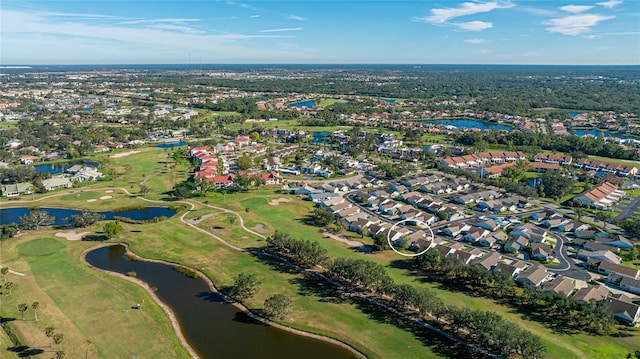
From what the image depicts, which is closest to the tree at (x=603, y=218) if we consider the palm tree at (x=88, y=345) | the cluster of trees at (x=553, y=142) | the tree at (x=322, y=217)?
the tree at (x=322, y=217)

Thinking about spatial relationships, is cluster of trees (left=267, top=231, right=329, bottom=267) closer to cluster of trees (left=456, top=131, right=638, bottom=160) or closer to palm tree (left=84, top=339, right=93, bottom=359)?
palm tree (left=84, top=339, right=93, bottom=359)

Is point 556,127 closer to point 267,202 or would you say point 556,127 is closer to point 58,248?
point 267,202

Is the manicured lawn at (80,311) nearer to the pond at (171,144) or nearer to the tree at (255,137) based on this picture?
the pond at (171,144)

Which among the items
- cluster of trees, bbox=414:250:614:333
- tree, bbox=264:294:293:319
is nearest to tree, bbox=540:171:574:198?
cluster of trees, bbox=414:250:614:333

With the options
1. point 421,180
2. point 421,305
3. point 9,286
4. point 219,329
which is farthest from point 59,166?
point 421,305

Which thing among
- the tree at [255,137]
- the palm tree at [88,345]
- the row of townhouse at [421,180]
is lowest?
the palm tree at [88,345]
